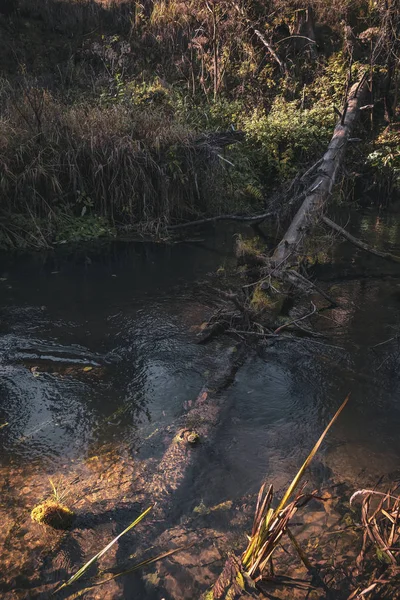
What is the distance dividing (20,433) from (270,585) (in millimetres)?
2064

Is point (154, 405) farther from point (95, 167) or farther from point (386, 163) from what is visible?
point (386, 163)

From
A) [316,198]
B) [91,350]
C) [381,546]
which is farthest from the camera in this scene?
[316,198]

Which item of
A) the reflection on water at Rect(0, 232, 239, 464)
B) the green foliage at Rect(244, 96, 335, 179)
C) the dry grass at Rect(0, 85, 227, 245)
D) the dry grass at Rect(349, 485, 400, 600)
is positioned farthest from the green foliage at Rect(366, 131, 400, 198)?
the dry grass at Rect(349, 485, 400, 600)

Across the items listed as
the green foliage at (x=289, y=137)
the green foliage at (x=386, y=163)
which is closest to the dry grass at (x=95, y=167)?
the green foliage at (x=289, y=137)

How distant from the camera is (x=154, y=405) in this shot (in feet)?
12.0

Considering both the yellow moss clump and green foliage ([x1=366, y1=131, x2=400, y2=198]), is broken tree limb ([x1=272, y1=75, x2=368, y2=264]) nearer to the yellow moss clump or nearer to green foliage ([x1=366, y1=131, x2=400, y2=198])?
green foliage ([x1=366, y1=131, x2=400, y2=198])

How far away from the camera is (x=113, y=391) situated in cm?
382

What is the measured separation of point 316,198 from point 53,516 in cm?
531

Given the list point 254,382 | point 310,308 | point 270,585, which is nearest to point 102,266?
point 310,308

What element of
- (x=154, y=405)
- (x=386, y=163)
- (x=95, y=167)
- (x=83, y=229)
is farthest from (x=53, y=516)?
(x=386, y=163)

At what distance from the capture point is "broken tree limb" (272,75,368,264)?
18.7 feet

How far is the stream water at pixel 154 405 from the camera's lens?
2434 millimetres

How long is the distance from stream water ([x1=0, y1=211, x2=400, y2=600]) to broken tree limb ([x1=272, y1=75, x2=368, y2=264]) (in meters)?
0.91

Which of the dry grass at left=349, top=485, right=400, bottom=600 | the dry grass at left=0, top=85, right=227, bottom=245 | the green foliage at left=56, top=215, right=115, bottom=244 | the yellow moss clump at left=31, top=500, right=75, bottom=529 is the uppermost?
the dry grass at left=0, top=85, right=227, bottom=245
